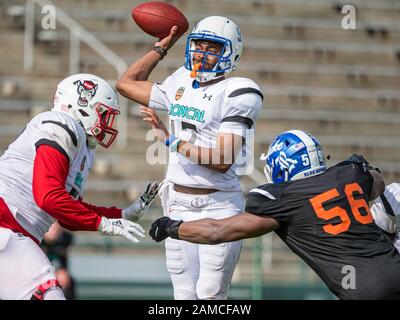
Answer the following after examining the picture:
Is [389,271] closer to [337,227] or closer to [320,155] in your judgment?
[337,227]

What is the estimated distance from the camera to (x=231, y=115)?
19.0ft

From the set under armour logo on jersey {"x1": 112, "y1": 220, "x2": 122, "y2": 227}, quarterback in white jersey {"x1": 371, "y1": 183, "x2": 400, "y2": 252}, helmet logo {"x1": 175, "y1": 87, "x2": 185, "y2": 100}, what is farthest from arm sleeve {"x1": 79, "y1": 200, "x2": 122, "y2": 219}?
quarterback in white jersey {"x1": 371, "y1": 183, "x2": 400, "y2": 252}

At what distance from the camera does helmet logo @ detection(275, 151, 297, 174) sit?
5.29 meters

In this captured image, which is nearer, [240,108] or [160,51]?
[240,108]

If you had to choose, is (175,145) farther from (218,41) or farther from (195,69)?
(218,41)

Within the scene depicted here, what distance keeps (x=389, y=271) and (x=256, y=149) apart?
25.4 ft

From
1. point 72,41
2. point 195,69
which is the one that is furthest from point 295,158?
point 72,41

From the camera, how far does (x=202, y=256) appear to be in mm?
5926

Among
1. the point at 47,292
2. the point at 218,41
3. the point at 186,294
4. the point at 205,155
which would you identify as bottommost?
the point at 186,294

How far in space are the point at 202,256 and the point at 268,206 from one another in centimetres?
91

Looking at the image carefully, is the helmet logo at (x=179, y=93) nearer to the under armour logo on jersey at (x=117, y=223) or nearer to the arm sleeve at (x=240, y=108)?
the arm sleeve at (x=240, y=108)

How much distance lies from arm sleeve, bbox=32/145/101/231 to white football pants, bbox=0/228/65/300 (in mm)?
254

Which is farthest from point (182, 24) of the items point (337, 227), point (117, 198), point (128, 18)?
point (128, 18)

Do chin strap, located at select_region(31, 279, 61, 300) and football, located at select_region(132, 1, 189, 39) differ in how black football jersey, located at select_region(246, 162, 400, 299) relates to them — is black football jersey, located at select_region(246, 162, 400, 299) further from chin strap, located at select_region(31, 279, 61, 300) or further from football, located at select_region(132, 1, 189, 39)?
football, located at select_region(132, 1, 189, 39)
